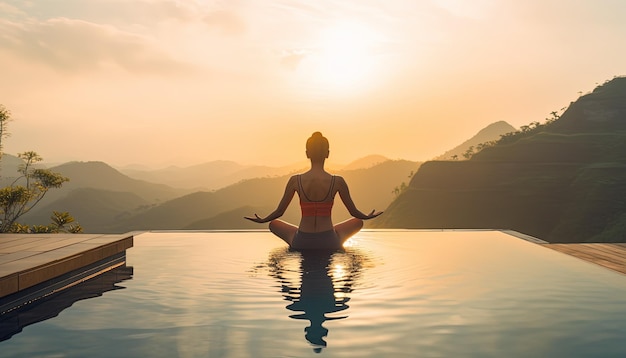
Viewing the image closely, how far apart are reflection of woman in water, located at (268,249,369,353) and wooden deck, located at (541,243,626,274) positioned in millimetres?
3615

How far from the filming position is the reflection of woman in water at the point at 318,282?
15.7 feet

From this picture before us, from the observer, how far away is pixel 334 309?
5.09m

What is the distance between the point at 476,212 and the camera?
81.6m

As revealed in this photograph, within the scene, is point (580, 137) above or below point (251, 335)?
above

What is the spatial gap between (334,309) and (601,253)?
6497 millimetres

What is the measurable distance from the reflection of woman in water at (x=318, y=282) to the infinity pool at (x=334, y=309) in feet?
0.06

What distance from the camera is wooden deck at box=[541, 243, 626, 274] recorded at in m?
8.26

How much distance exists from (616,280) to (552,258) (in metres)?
1.86

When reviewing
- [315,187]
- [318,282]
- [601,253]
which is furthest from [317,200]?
[601,253]

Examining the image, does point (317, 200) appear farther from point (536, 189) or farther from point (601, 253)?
point (536, 189)

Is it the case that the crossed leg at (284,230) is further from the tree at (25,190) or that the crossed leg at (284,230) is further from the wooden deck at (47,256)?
the tree at (25,190)

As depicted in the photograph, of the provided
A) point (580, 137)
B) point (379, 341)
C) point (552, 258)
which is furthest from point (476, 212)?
point (379, 341)

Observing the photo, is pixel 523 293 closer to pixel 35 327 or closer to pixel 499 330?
pixel 499 330

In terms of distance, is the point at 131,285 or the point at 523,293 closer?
the point at 523,293
